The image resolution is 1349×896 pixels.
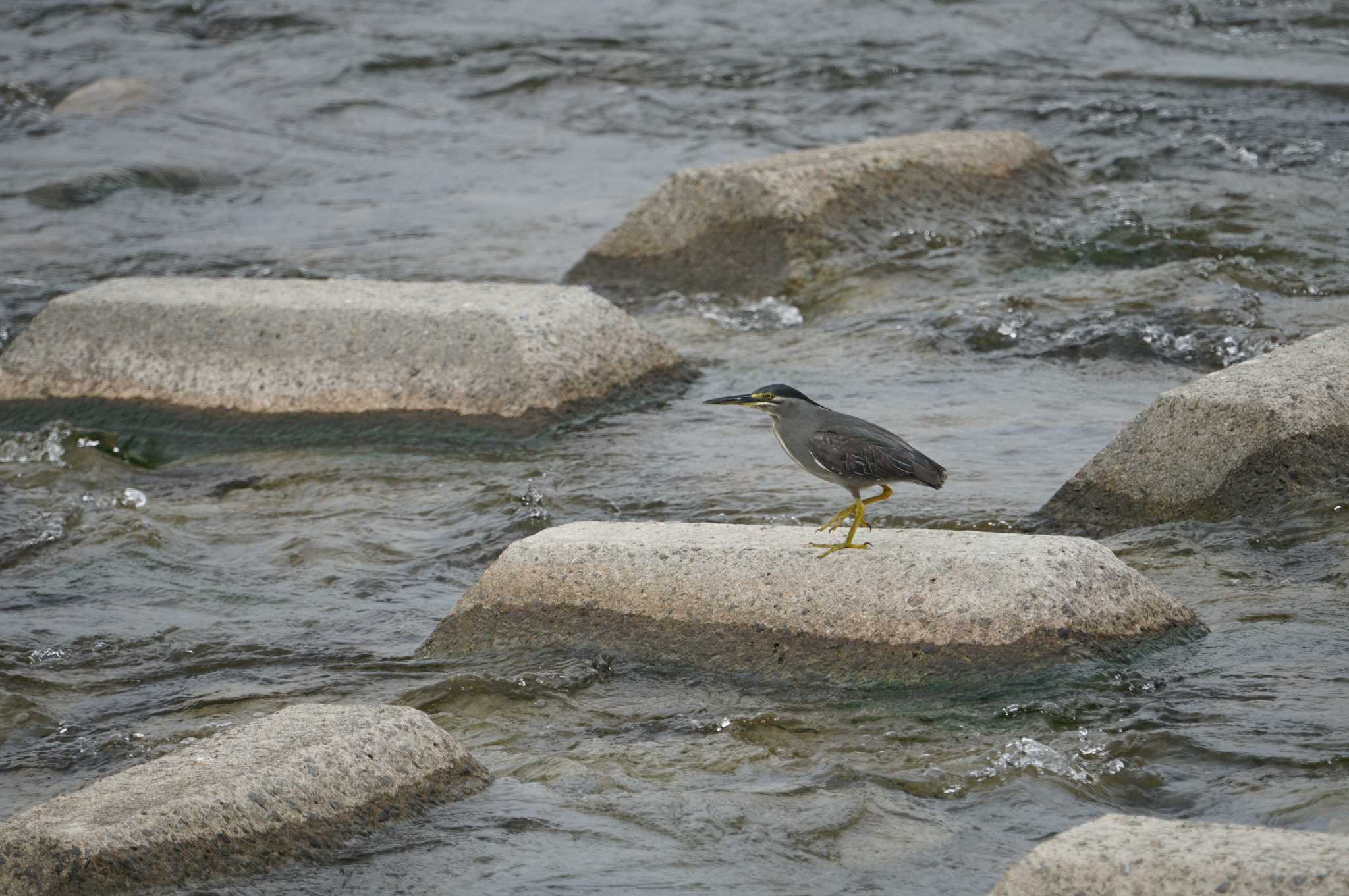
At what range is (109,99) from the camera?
16828mm

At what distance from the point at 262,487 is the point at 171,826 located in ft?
12.5

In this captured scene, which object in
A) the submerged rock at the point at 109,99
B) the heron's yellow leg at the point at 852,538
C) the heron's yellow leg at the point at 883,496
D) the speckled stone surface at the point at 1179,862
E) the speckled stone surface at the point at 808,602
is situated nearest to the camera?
the speckled stone surface at the point at 1179,862

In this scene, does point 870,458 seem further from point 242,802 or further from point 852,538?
point 242,802

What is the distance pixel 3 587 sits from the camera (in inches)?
261

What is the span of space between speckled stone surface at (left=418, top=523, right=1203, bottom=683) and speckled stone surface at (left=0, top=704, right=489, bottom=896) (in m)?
0.91

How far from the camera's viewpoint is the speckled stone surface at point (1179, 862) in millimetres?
3252

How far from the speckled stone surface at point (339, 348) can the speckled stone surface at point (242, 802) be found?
11.2ft

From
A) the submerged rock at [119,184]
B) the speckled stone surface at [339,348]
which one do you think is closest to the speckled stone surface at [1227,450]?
the speckled stone surface at [339,348]

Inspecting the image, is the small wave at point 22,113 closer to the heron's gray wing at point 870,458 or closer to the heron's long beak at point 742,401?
the heron's long beak at point 742,401

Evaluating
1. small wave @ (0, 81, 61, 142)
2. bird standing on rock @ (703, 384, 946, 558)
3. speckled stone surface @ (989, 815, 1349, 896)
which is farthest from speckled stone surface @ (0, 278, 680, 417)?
small wave @ (0, 81, 61, 142)

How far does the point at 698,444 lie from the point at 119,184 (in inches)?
333

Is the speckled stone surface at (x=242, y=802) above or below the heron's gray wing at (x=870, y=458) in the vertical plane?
below

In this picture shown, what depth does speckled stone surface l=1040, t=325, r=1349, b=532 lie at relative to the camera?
5.93 metres

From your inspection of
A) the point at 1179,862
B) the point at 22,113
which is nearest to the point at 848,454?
the point at 1179,862
